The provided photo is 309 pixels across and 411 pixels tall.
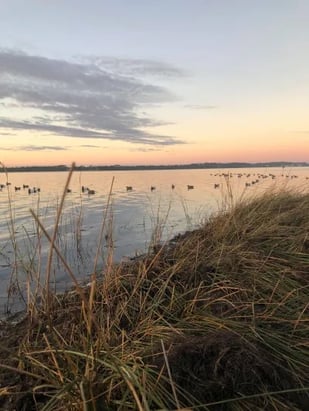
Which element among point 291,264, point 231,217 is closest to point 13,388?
point 291,264

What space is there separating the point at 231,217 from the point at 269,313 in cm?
426

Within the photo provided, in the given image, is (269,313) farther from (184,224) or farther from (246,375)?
(184,224)

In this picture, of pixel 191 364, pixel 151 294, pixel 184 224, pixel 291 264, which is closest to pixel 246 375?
pixel 191 364

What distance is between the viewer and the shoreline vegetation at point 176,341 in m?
2.37

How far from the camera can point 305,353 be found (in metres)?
3.12

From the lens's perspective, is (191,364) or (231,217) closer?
(191,364)

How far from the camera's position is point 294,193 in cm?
1099

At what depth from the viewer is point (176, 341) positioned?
2.94 m

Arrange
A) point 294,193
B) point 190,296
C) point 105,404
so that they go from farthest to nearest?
point 294,193
point 190,296
point 105,404

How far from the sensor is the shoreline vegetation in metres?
2.37

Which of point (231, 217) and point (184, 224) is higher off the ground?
point (231, 217)

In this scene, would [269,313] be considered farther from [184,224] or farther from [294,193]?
[184,224]

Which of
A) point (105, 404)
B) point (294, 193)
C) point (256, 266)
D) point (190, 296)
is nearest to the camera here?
point (105, 404)

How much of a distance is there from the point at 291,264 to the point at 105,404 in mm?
3701
